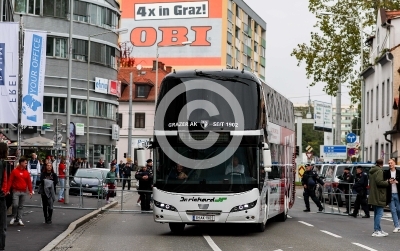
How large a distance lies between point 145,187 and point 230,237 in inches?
514

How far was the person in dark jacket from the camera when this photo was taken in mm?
34859

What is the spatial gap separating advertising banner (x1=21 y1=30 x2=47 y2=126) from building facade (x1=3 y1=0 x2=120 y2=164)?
3371 centimetres

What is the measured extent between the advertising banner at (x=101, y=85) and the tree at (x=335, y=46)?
18.0 metres

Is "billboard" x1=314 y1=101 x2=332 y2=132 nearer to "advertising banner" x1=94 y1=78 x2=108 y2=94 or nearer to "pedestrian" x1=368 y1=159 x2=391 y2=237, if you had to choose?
"advertising banner" x1=94 y1=78 x2=108 y2=94

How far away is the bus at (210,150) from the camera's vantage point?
22094 mm

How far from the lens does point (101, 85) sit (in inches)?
2953

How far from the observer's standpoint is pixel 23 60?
30797mm

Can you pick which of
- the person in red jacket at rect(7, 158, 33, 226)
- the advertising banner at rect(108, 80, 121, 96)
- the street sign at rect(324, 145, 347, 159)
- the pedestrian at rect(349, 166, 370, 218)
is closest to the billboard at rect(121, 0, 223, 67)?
the advertising banner at rect(108, 80, 121, 96)

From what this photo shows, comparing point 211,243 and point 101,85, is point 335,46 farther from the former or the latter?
point 211,243

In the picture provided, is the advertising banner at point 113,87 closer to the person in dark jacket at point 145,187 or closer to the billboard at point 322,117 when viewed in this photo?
the billboard at point 322,117

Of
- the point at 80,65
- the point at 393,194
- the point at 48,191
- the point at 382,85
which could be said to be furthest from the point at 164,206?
the point at 80,65

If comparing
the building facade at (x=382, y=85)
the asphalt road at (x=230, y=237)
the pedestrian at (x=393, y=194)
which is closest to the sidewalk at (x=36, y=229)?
the asphalt road at (x=230, y=237)

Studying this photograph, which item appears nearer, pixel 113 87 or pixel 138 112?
pixel 113 87

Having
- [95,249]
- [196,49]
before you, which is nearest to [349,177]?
[95,249]
